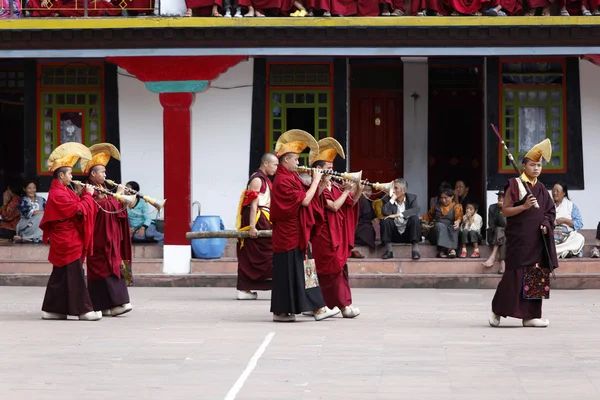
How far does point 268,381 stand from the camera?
9.69 meters

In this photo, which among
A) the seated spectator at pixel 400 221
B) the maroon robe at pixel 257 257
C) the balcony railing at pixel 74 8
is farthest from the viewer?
the balcony railing at pixel 74 8

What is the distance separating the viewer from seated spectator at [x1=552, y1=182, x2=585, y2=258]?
1784cm

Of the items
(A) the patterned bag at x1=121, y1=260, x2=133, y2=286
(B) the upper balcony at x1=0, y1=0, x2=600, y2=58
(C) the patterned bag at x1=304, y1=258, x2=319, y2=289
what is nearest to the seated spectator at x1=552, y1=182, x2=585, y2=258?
(B) the upper balcony at x1=0, y1=0, x2=600, y2=58

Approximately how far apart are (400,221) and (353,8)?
2916 mm

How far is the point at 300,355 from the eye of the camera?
10.9 metres

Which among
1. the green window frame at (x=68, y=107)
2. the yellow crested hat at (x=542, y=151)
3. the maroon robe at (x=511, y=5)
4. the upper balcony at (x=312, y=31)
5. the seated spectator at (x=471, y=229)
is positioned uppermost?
the maroon robe at (x=511, y=5)

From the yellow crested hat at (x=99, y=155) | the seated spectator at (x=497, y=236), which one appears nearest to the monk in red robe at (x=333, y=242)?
the yellow crested hat at (x=99, y=155)

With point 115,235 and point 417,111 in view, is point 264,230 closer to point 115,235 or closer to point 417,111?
point 115,235

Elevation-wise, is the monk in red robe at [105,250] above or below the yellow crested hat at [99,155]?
below

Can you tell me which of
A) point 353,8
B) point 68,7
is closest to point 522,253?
point 353,8

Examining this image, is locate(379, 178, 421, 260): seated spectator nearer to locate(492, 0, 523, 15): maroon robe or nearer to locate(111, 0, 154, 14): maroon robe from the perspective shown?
locate(492, 0, 523, 15): maroon robe

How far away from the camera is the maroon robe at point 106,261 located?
13.8 metres

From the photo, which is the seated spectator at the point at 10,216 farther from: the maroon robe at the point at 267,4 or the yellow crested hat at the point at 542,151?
the yellow crested hat at the point at 542,151

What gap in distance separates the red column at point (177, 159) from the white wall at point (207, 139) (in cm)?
105
